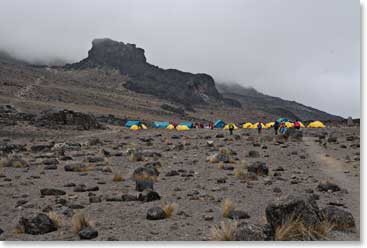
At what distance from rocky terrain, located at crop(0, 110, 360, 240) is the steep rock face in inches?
3756

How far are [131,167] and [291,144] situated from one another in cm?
979

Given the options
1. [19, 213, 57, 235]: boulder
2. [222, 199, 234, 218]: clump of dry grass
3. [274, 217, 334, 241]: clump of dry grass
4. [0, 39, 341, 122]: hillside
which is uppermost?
[0, 39, 341, 122]: hillside

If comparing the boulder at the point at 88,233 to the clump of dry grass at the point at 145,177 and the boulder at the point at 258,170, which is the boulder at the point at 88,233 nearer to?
the clump of dry grass at the point at 145,177

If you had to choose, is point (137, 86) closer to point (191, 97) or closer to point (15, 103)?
point (191, 97)

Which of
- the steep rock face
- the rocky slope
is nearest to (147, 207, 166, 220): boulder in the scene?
the steep rock face

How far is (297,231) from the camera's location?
4746mm

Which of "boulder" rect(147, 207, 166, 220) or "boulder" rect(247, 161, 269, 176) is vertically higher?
"boulder" rect(247, 161, 269, 176)

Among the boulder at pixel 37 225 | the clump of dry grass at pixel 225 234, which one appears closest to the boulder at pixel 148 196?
the boulder at pixel 37 225

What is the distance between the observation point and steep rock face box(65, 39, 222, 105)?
114000mm

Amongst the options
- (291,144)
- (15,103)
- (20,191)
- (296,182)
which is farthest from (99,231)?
(15,103)

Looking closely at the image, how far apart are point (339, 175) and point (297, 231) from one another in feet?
20.7

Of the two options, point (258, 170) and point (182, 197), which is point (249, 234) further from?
point (258, 170)

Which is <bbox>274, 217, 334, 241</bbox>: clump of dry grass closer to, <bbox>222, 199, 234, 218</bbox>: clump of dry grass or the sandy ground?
the sandy ground

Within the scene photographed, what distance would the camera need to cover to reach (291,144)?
1969 centimetres
